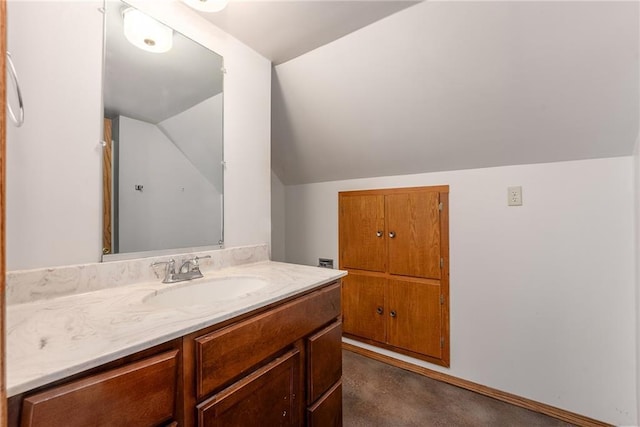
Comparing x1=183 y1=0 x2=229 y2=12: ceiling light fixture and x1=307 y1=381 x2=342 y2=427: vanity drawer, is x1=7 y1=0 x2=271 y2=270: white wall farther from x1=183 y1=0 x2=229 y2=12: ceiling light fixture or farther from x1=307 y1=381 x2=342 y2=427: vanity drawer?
x1=307 y1=381 x2=342 y2=427: vanity drawer

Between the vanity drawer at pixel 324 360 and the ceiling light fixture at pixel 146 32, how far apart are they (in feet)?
4.58

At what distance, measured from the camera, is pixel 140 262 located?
1.08 meters

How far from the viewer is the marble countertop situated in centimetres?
49

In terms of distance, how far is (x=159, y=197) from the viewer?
121cm

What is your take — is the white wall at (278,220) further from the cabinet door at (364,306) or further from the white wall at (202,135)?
the white wall at (202,135)

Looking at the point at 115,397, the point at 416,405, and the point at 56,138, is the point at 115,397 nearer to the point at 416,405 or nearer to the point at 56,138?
the point at 56,138

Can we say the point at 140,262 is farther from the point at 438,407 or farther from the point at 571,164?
the point at 571,164

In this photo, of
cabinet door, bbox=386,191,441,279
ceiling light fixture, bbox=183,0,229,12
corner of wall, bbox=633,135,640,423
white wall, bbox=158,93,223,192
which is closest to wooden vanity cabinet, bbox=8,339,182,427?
white wall, bbox=158,93,223,192

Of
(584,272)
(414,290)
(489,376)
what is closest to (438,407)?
(489,376)

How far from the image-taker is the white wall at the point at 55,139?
0.83 m

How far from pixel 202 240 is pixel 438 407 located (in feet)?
5.48

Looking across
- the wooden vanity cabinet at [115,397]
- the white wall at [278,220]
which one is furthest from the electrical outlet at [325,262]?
the wooden vanity cabinet at [115,397]

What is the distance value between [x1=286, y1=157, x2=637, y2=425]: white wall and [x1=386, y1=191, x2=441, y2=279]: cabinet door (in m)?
0.12

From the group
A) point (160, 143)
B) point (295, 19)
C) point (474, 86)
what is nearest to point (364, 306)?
point (474, 86)
